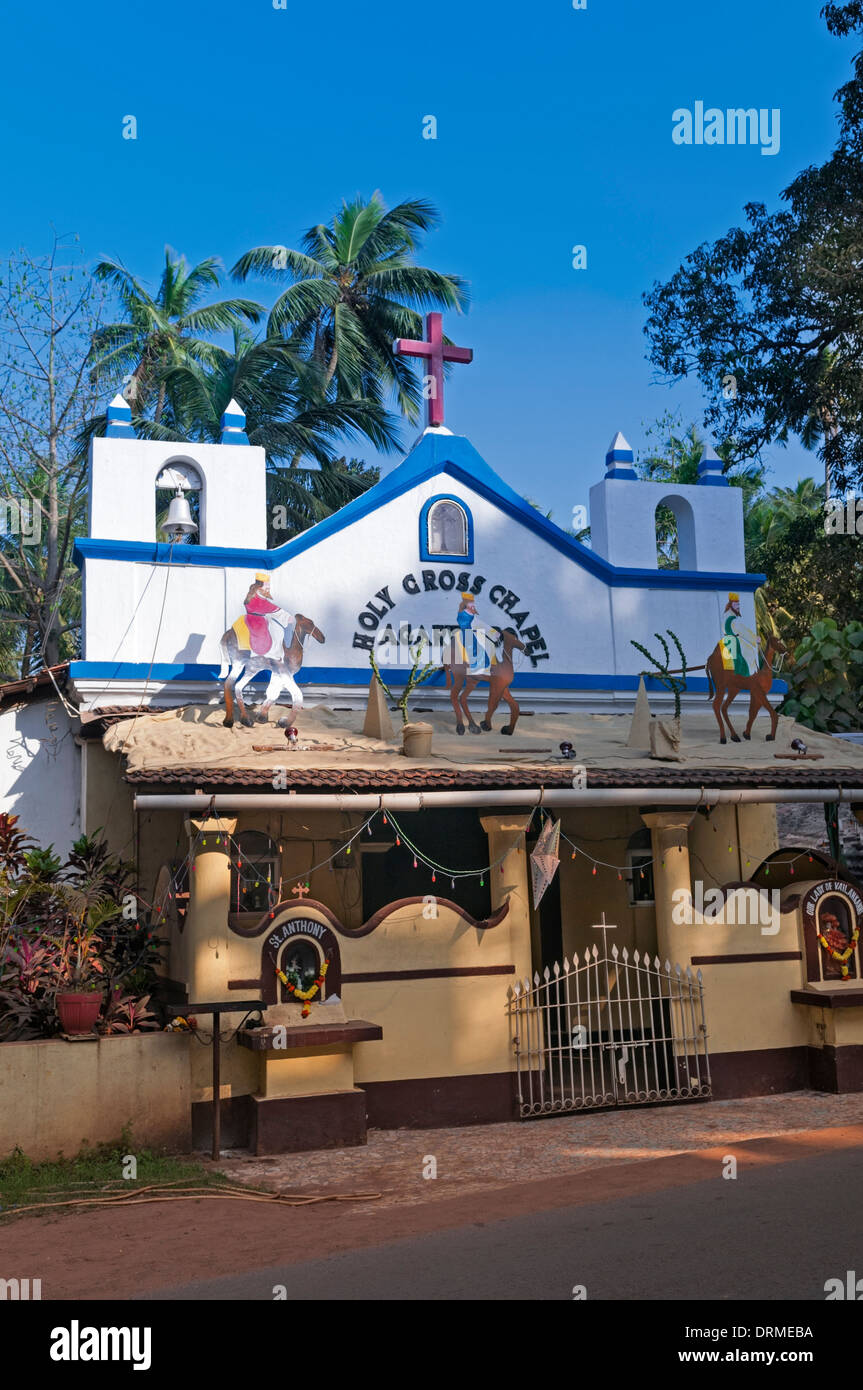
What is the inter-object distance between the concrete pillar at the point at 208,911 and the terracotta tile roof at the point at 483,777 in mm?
466

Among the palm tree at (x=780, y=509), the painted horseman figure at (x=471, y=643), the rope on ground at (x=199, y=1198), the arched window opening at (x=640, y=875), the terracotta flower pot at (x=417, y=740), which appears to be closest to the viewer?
the rope on ground at (x=199, y=1198)

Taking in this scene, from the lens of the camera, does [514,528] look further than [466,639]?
Yes

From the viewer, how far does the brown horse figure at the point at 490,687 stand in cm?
1466

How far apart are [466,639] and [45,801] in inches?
224

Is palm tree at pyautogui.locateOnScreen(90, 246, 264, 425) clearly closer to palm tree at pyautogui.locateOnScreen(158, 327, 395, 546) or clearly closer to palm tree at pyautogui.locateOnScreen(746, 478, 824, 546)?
palm tree at pyautogui.locateOnScreen(158, 327, 395, 546)

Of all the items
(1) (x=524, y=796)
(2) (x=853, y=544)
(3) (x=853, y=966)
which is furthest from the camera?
(2) (x=853, y=544)

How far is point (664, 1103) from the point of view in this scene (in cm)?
1237

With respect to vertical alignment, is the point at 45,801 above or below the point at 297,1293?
above

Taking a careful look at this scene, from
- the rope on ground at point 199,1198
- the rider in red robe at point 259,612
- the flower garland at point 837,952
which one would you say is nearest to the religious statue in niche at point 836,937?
the flower garland at point 837,952

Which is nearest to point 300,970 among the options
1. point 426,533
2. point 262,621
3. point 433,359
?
point 262,621

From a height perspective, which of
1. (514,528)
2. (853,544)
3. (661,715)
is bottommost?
(661,715)

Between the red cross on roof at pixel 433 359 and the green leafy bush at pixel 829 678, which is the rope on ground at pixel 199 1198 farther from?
the green leafy bush at pixel 829 678
